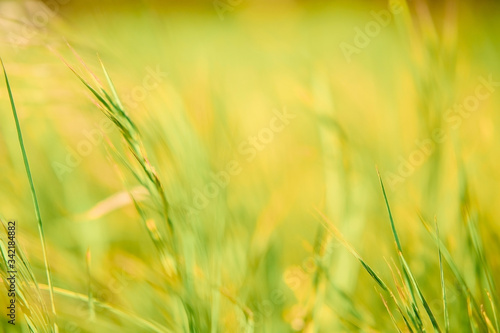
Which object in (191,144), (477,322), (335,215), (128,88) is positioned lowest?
(477,322)

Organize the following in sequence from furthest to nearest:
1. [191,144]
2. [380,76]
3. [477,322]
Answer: [380,76], [191,144], [477,322]

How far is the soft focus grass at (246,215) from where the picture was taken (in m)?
0.34

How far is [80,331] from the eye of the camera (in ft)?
1.32

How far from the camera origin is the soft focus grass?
342mm

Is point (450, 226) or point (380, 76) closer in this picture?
point (450, 226)

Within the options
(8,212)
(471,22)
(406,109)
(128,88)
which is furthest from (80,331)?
(471,22)

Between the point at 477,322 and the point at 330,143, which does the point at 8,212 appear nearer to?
the point at 330,143

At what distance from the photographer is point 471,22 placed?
130 cm

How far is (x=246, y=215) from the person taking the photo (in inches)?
20.7

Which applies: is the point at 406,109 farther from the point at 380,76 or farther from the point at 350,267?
the point at 380,76

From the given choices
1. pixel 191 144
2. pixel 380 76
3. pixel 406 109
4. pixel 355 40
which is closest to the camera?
pixel 191 144

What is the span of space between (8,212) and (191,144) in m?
0.24

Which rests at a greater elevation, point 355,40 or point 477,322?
point 355,40

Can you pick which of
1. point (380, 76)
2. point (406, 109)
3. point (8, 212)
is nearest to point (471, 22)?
point (380, 76)
